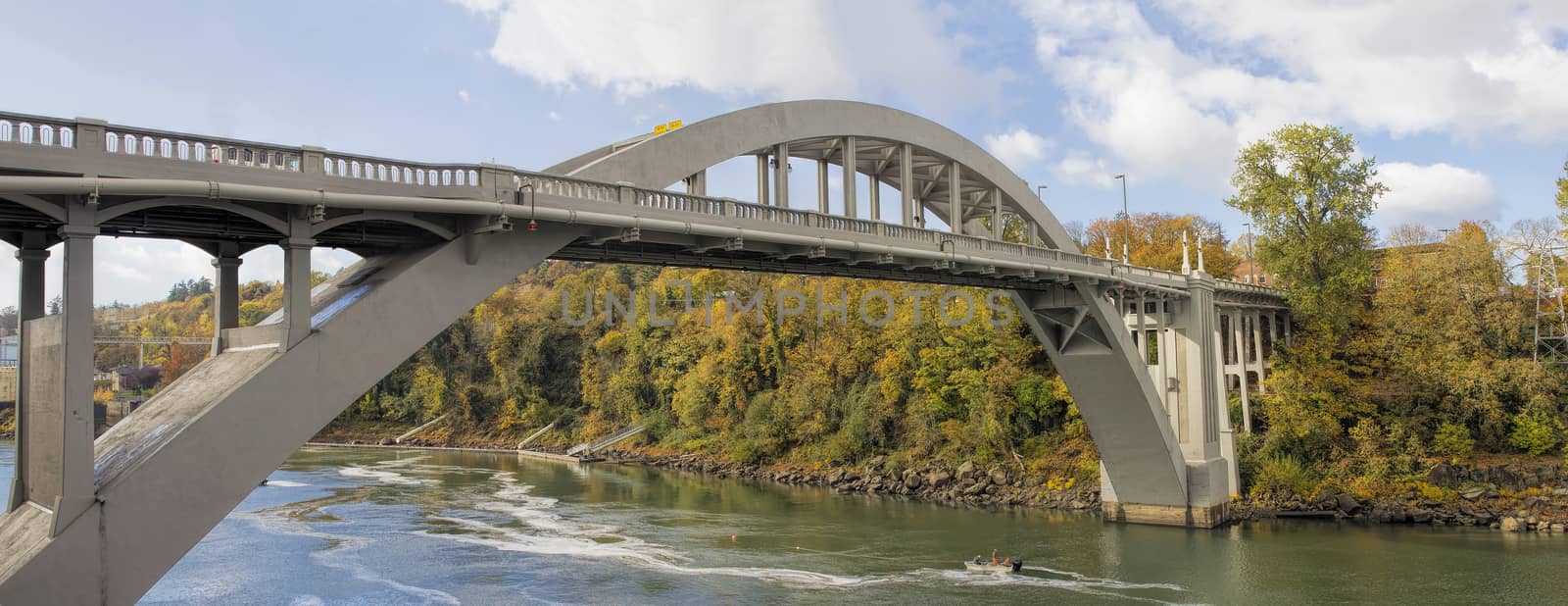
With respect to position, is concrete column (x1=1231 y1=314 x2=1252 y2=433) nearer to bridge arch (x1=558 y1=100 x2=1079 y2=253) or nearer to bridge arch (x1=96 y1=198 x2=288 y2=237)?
bridge arch (x1=558 y1=100 x2=1079 y2=253)

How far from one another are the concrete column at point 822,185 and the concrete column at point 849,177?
45 centimetres

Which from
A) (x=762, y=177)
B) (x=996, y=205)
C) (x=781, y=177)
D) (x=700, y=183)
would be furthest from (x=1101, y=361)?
(x=700, y=183)

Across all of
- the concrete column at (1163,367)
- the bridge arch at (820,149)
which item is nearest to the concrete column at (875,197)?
the bridge arch at (820,149)

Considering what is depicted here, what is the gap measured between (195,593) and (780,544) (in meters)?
13.6

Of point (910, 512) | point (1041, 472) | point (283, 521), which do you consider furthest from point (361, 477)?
point (1041, 472)

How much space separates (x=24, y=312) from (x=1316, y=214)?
3438 centimetres

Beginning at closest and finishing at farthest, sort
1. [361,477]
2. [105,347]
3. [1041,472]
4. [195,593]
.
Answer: [195,593] → [1041,472] → [361,477] → [105,347]

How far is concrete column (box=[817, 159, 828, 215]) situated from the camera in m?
22.8

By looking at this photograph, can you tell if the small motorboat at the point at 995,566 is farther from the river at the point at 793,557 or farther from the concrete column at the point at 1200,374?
the concrete column at the point at 1200,374

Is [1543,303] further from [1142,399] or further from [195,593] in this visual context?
[195,593]

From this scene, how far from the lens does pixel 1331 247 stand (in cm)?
3447

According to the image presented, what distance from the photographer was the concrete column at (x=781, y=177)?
68.1ft

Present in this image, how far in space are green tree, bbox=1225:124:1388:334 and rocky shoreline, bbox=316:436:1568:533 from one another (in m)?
6.27

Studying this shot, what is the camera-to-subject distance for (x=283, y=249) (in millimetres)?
12852
